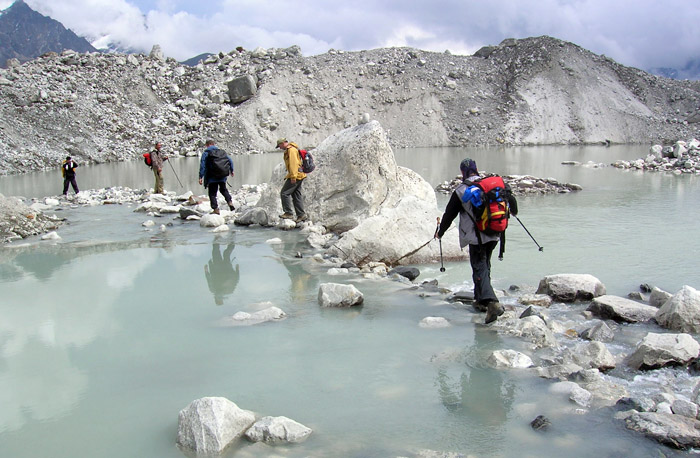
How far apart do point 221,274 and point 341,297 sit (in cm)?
274

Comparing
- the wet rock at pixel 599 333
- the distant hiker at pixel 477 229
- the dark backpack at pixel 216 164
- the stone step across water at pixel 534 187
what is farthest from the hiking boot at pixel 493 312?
the stone step across water at pixel 534 187

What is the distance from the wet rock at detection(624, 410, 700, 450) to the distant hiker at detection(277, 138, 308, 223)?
30.4 feet

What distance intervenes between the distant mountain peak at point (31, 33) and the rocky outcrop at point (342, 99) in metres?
155

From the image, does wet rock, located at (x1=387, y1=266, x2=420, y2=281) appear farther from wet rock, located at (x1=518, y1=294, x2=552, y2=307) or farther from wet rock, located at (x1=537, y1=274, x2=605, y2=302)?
wet rock, located at (x1=537, y1=274, x2=605, y2=302)

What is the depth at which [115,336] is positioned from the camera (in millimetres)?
6266

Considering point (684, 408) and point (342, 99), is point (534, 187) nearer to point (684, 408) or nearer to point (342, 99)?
point (684, 408)

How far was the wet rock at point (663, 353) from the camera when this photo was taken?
5.25m

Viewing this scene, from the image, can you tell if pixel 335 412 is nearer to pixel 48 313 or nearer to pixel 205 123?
pixel 48 313

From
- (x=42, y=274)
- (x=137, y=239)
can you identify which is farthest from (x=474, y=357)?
(x=137, y=239)

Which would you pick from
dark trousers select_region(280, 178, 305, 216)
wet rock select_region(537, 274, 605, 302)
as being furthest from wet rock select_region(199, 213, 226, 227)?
wet rock select_region(537, 274, 605, 302)

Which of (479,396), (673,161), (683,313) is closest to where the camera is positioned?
(479,396)

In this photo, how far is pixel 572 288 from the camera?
25.3ft

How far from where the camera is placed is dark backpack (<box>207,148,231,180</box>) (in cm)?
1362

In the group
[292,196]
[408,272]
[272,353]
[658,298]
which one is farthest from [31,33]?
[658,298]
